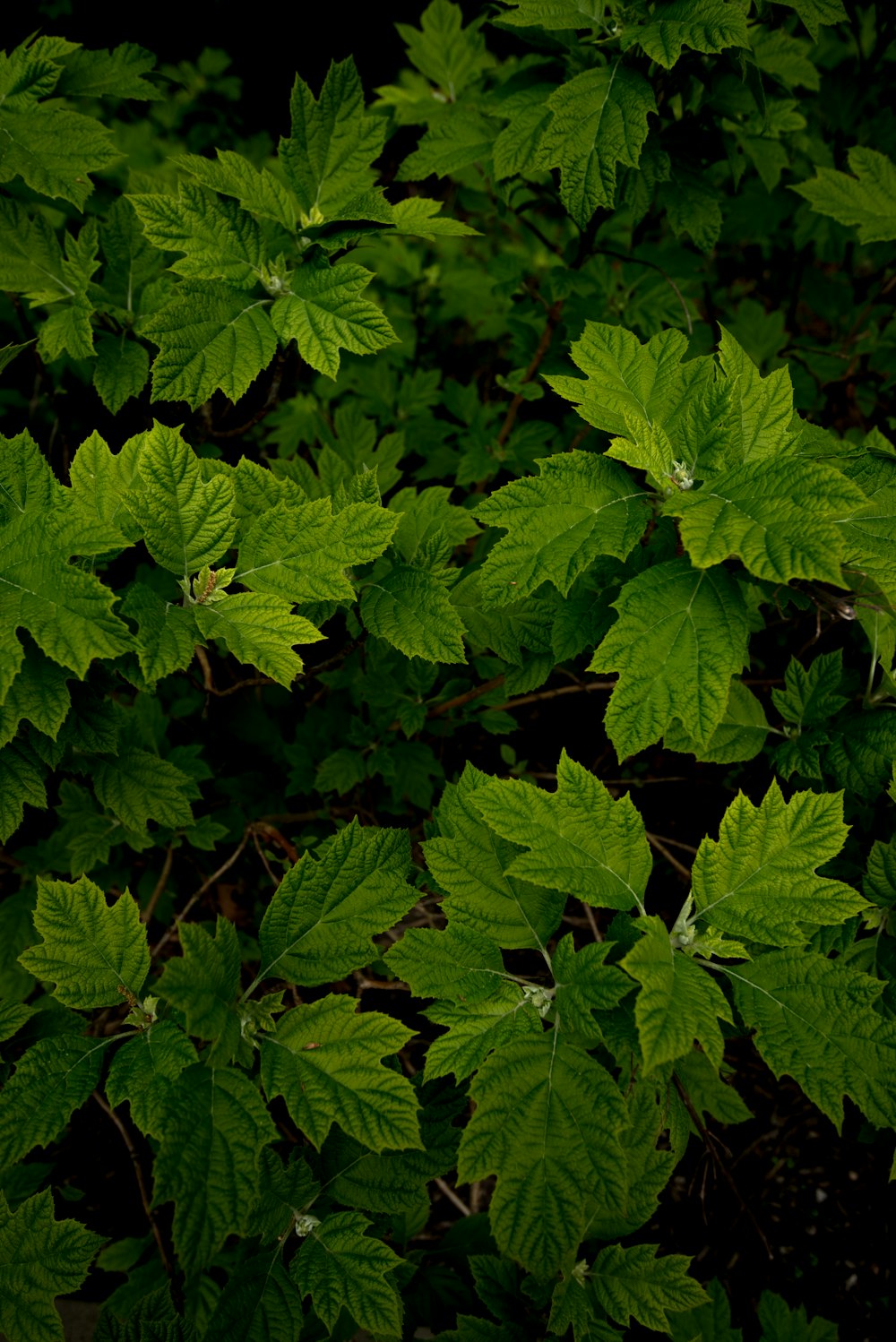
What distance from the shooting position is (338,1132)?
1.85 metres

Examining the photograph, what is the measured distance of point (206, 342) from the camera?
1.95m

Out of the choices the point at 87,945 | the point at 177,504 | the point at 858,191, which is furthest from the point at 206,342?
the point at 858,191

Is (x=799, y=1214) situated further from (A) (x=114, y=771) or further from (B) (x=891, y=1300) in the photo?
(A) (x=114, y=771)

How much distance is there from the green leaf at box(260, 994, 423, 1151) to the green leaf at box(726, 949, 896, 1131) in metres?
0.65

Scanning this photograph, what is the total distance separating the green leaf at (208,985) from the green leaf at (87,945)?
0.16 metres

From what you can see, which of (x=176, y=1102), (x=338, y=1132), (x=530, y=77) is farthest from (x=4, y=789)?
(x=530, y=77)

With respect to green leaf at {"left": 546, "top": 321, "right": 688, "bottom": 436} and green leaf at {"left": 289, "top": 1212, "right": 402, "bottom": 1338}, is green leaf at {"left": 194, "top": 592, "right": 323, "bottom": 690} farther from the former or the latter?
green leaf at {"left": 289, "top": 1212, "right": 402, "bottom": 1338}

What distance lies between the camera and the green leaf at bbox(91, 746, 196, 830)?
84.6 inches

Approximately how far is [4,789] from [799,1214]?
2.73 metres

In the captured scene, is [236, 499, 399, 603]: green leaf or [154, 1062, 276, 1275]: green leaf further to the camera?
[236, 499, 399, 603]: green leaf

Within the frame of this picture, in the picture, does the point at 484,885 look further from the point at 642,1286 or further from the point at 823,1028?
the point at 642,1286

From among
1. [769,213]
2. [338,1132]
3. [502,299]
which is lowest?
[338,1132]

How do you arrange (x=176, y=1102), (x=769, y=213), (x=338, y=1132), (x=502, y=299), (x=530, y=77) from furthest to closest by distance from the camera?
(x=502, y=299)
(x=769, y=213)
(x=530, y=77)
(x=338, y=1132)
(x=176, y=1102)

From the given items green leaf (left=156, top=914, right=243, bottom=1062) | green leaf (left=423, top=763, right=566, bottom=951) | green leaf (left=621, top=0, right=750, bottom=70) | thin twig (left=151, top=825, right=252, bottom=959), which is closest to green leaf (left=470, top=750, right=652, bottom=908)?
green leaf (left=423, top=763, right=566, bottom=951)
